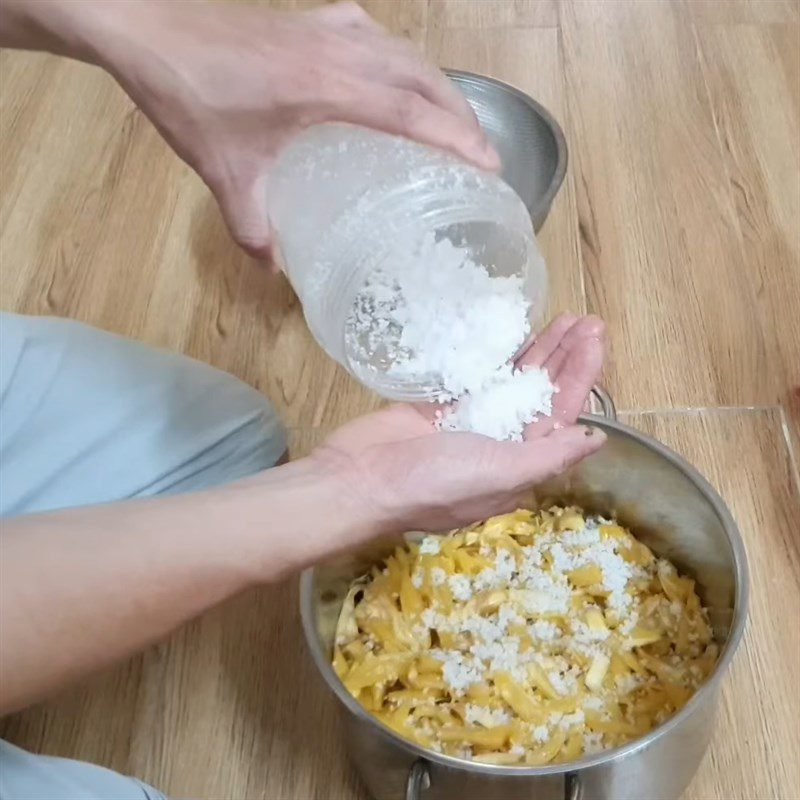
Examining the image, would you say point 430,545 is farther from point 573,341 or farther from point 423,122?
point 423,122

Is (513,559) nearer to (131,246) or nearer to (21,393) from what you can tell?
(21,393)

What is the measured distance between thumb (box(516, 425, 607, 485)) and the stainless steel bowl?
0.54 metres

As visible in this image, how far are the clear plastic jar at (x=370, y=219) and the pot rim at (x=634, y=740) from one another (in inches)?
6.3

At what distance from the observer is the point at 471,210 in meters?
0.60

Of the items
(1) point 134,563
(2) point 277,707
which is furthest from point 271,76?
(2) point 277,707

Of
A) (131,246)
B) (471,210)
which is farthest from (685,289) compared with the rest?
(131,246)

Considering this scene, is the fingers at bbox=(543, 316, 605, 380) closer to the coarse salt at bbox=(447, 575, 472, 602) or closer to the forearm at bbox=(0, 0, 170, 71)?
the coarse salt at bbox=(447, 575, 472, 602)

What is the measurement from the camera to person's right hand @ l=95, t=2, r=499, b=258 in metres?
0.59

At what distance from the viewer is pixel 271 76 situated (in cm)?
59

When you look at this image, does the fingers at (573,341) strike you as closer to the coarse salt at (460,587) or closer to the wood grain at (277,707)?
the coarse salt at (460,587)

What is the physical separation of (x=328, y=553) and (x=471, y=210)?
Result: 0.74 feet

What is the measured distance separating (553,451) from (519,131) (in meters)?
0.69

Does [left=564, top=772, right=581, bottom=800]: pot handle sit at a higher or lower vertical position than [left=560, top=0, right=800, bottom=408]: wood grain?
higher

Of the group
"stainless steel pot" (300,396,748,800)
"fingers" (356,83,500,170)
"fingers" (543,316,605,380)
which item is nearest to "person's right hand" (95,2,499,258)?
"fingers" (356,83,500,170)
